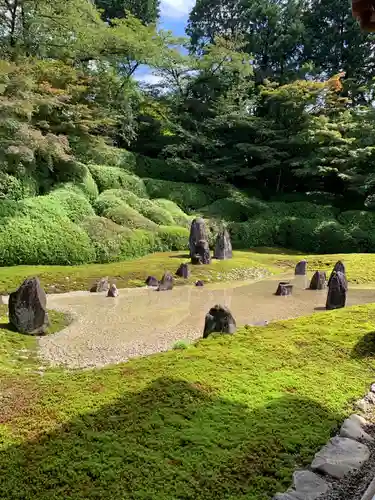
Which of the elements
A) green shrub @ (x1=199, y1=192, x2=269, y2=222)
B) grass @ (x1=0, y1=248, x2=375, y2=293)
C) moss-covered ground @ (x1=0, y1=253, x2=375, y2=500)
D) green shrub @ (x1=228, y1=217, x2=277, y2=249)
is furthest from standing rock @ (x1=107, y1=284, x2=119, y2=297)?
green shrub @ (x1=199, y1=192, x2=269, y2=222)

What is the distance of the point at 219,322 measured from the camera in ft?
24.3

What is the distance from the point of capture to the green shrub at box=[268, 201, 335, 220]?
25.7 meters

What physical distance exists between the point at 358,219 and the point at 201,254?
1144 cm

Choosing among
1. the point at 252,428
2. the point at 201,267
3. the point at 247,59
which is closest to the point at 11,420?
the point at 252,428

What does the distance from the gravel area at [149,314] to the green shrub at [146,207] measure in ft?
24.6

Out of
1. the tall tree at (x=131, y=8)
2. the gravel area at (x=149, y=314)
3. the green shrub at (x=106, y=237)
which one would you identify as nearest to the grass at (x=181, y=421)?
the gravel area at (x=149, y=314)

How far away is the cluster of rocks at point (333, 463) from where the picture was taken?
10.8 feet

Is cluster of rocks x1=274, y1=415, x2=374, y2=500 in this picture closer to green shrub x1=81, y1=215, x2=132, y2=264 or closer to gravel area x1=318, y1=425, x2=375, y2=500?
gravel area x1=318, y1=425, x2=375, y2=500

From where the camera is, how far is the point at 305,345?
250 inches

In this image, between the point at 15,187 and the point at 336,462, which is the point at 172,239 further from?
the point at 336,462

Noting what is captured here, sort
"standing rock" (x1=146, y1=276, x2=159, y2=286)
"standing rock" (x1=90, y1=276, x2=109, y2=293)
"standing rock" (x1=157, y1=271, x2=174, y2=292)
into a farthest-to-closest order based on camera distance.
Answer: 1. "standing rock" (x1=146, y1=276, x2=159, y2=286)
2. "standing rock" (x1=157, y1=271, x2=174, y2=292)
3. "standing rock" (x1=90, y1=276, x2=109, y2=293)

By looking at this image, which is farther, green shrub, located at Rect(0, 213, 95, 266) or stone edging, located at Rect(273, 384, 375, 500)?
green shrub, located at Rect(0, 213, 95, 266)

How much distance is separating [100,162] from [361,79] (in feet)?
72.3

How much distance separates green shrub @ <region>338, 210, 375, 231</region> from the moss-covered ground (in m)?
18.4
